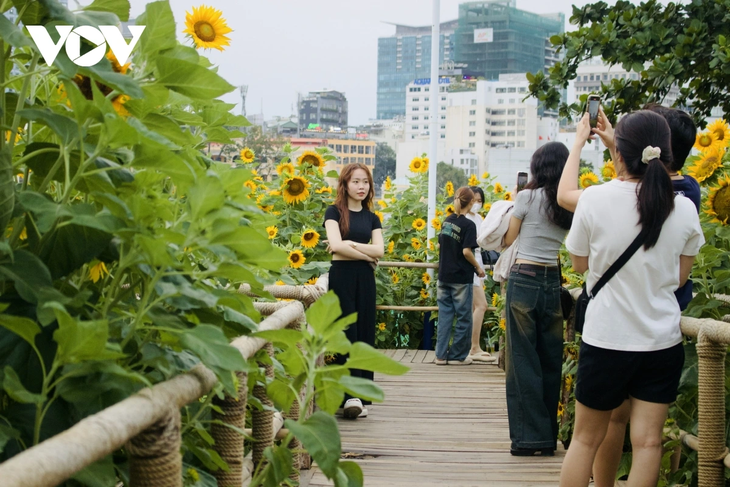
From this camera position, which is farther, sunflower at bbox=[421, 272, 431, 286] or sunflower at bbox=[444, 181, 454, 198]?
sunflower at bbox=[444, 181, 454, 198]

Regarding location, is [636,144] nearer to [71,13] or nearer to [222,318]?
[222,318]

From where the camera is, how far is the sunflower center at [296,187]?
6734 millimetres

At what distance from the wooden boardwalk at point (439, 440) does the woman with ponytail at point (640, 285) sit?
47.0 inches

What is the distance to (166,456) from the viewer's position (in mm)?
1142

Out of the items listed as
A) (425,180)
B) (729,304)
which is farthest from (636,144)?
(425,180)

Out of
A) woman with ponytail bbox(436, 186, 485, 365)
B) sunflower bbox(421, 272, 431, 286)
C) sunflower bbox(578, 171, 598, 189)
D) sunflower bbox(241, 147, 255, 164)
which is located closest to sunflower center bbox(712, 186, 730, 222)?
sunflower bbox(578, 171, 598, 189)

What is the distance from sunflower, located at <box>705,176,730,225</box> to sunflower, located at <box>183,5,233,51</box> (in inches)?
66.2

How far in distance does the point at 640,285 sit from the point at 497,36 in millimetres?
68123

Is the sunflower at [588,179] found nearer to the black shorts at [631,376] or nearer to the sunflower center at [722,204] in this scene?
the sunflower center at [722,204]

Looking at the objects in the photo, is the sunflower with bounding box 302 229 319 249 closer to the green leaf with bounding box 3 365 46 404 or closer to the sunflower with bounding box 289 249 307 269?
the sunflower with bounding box 289 249 307 269

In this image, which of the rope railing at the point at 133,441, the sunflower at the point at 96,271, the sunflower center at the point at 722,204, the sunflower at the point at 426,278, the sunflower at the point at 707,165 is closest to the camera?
the rope railing at the point at 133,441

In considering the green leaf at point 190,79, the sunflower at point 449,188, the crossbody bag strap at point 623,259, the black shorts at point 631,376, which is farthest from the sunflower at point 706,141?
the sunflower at point 449,188

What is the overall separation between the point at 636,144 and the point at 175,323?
1.95 meters

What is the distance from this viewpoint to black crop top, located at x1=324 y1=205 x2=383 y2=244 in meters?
5.27
